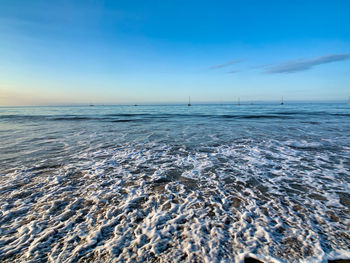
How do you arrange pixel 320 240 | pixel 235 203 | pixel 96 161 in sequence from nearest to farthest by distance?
1. pixel 320 240
2. pixel 235 203
3. pixel 96 161

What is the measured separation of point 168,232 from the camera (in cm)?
309

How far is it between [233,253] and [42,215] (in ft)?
12.6

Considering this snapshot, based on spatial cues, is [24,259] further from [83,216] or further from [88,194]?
[88,194]

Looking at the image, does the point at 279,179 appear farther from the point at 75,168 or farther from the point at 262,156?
the point at 75,168

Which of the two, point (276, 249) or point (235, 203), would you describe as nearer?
point (276, 249)

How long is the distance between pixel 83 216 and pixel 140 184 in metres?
1.74

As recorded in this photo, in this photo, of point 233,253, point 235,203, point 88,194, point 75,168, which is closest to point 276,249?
point 233,253

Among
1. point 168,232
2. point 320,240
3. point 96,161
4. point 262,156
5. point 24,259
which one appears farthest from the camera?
point 262,156

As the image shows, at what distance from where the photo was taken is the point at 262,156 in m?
7.62

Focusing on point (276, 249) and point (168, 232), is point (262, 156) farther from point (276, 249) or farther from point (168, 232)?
point (168, 232)

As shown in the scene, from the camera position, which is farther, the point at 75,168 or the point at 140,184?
the point at 75,168

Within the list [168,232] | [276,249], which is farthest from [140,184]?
[276,249]

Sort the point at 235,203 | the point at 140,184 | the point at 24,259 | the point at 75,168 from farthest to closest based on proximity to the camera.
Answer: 1. the point at 75,168
2. the point at 140,184
3. the point at 235,203
4. the point at 24,259

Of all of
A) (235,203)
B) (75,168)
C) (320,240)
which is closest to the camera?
(320,240)
